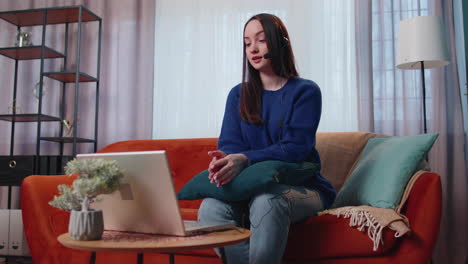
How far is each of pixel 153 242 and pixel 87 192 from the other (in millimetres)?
183

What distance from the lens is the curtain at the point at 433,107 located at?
108 inches

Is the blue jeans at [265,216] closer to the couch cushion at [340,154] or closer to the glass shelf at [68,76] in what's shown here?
the couch cushion at [340,154]

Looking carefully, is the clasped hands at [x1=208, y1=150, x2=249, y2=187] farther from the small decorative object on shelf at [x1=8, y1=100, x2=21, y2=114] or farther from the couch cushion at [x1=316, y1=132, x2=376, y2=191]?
the small decorative object on shelf at [x1=8, y1=100, x2=21, y2=114]

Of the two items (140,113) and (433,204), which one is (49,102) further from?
(433,204)

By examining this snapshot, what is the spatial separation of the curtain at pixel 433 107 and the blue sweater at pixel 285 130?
1.37 meters

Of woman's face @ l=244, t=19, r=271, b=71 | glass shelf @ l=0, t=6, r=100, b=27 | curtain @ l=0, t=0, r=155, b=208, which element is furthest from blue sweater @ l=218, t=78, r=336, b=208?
glass shelf @ l=0, t=6, r=100, b=27

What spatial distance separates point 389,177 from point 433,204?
0.68ft

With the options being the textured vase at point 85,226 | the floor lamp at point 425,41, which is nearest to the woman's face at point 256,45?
the textured vase at point 85,226

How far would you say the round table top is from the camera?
923 millimetres

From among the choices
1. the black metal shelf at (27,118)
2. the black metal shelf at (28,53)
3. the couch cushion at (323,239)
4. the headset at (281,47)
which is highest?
the black metal shelf at (28,53)

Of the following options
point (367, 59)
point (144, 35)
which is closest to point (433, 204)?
point (367, 59)

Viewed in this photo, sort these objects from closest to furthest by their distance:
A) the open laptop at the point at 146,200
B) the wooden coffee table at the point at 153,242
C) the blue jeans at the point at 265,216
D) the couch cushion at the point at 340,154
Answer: the wooden coffee table at the point at 153,242, the open laptop at the point at 146,200, the blue jeans at the point at 265,216, the couch cushion at the point at 340,154

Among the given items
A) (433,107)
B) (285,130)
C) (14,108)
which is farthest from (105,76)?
(433,107)

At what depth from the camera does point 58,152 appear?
3348mm
